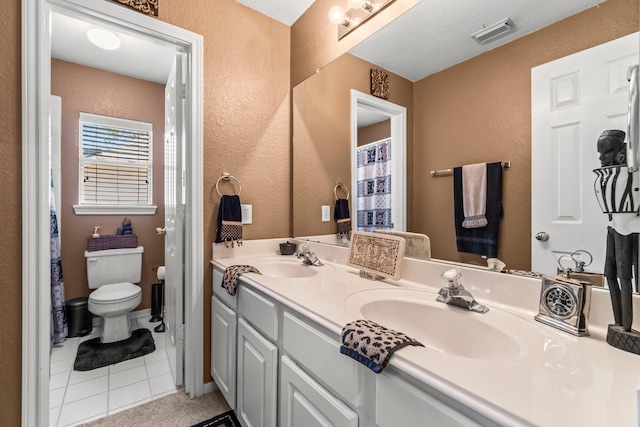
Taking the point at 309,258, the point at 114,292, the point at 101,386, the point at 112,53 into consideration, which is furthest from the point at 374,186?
the point at 112,53

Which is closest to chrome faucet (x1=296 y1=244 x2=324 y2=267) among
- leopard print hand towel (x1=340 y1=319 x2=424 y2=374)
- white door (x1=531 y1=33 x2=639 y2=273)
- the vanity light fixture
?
leopard print hand towel (x1=340 y1=319 x2=424 y2=374)

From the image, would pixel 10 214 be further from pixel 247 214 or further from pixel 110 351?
pixel 110 351

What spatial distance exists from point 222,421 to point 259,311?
801 mm

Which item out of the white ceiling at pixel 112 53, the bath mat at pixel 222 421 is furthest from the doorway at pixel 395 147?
the white ceiling at pixel 112 53

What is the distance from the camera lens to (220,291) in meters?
1.61

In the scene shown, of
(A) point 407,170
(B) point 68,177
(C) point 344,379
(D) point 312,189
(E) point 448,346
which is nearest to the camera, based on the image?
(C) point 344,379

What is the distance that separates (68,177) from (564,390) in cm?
349

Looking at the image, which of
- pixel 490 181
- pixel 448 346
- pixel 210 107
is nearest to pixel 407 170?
pixel 490 181

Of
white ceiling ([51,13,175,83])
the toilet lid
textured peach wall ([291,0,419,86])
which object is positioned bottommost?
the toilet lid

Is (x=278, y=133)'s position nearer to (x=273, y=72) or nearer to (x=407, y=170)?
(x=273, y=72)

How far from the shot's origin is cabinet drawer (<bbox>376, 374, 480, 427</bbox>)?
0.51 metres

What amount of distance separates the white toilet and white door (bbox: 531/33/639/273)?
274 centimetres

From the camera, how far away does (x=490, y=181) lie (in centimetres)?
95

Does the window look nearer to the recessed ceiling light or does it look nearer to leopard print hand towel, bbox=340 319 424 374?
the recessed ceiling light
